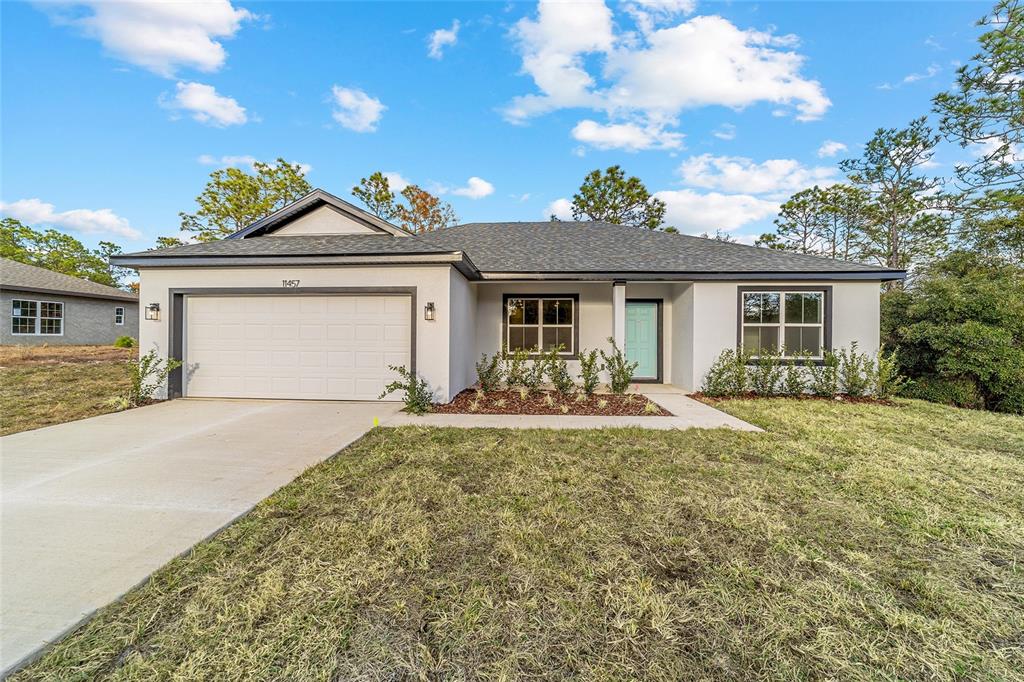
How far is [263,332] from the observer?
7559 millimetres

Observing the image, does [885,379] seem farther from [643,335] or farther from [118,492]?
[118,492]

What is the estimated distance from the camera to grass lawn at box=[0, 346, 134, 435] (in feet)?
19.3

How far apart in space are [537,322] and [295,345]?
5493 millimetres

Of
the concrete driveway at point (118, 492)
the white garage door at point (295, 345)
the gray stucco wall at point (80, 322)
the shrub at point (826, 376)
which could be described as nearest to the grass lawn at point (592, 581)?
the concrete driveway at point (118, 492)

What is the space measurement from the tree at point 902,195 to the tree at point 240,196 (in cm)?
2909

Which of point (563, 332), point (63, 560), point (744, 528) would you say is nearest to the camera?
point (63, 560)

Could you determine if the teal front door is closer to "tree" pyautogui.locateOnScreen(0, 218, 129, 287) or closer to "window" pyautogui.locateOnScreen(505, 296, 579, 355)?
"window" pyautogui.locateOnScreen(505, 296, 579, 355)

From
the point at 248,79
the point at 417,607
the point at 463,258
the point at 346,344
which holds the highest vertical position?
the point at 248,79

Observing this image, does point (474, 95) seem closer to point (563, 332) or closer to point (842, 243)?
point (563, 332)

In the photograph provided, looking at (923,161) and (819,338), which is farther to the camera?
(923,161)

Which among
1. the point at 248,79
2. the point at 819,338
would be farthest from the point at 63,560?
the point at 248,79

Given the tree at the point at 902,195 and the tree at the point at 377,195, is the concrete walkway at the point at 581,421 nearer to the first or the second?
the tree at the point at 902,195

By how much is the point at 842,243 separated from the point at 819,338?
18763 millimetres

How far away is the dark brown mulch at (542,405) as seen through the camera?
6.65 m
